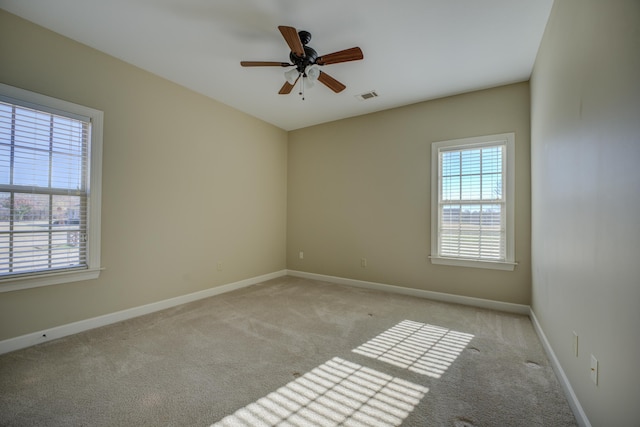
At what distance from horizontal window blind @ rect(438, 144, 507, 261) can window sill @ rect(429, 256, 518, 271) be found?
0.05 m

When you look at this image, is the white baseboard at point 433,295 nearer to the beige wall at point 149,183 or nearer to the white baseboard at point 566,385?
the white baseboard at point 566,385

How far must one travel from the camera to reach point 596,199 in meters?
1.42

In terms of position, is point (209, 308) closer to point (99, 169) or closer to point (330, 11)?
point (99, 169)

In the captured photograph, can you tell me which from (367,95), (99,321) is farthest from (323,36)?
(99,321)

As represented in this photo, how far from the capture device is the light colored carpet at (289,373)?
5.41 feet

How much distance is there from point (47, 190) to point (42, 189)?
0.03 metres

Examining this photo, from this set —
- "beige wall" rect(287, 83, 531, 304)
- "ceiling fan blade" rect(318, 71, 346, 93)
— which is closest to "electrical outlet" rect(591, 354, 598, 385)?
"beige wall" rect(287, 83, 531, 304)

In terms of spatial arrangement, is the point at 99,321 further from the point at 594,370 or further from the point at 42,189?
the point at 594,370

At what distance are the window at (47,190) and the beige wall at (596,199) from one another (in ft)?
12.7

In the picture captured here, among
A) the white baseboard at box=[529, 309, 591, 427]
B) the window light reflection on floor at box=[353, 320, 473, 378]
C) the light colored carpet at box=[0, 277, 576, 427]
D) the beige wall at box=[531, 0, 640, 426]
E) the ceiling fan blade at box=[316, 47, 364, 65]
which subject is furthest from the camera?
the ceiling fan blade at box=[316, 47, 364, 65]

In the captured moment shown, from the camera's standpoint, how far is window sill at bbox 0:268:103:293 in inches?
91.9

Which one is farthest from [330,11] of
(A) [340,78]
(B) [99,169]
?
(B) [99,169]

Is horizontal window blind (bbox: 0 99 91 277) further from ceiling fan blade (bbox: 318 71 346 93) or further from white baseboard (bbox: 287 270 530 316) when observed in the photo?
white baseboard (bbox: 287 270 530 316)

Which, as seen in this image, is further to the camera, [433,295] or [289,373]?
[433,295]
